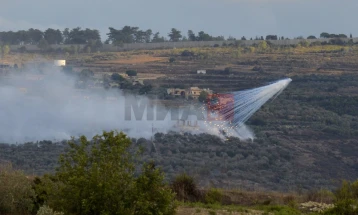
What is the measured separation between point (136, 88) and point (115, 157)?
117 ft

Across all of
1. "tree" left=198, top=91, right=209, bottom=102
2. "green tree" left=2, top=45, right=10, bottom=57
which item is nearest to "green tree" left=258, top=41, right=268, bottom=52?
"green tree" left=2, top=45, right=10, bottom=57

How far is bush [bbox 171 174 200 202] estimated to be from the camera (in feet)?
63.2

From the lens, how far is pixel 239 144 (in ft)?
121

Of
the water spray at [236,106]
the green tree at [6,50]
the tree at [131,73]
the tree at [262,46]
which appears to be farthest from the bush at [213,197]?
the tree at [262,46]

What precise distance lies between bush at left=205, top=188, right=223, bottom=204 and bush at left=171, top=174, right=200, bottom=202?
1.23 feet

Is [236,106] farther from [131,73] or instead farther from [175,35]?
[175,35]

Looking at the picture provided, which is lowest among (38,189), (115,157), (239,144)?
(239,144)

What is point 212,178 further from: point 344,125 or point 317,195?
point 344,125

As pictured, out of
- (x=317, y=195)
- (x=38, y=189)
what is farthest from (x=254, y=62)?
(x=38, y=189)

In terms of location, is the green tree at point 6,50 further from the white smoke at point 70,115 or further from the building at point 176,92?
the building at point 176,92

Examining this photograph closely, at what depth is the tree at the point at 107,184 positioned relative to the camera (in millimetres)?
13461

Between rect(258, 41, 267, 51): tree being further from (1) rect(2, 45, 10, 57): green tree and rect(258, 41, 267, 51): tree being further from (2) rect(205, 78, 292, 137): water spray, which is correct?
(1) rect(2, 45, 10, 57): green tree

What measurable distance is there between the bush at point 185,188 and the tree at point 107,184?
17.1 feet

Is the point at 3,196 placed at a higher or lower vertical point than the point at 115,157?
lower
